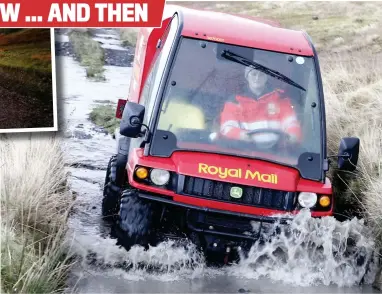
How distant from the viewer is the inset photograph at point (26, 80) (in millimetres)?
6863

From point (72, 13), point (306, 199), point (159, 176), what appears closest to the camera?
point (72, 13)

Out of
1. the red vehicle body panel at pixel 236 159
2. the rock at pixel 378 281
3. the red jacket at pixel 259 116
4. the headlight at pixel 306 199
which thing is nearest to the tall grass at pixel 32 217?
the red vehicle body panel at pixel 236 159

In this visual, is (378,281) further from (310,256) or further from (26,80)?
(26,80)

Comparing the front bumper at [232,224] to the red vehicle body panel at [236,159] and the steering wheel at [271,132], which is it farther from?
the steering wheel at [271,132]

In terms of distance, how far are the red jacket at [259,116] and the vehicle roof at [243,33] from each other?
0.47m

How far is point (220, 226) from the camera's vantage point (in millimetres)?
6324

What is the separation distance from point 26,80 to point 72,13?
357cm

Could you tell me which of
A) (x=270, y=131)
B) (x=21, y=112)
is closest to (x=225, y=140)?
(x=270, y=131)

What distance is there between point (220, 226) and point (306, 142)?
1.07 metres

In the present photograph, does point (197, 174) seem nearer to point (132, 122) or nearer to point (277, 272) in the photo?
point (132, 122)

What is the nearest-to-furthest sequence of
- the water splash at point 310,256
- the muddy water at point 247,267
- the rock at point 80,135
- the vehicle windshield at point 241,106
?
1. the muddy water at point 247,267
2. the water splash at point 310,256
3. the vehicle windshield at point 241,106
4. the rock at point 80,135

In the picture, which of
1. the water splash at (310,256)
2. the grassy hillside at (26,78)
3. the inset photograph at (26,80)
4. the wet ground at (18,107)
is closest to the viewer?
the water splash at (310,256)

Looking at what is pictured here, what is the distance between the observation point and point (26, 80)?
926cm

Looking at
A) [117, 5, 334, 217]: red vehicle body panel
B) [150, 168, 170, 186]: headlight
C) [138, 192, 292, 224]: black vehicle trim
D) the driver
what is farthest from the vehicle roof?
[138, 192, 292, 224]: black vehicle trim
